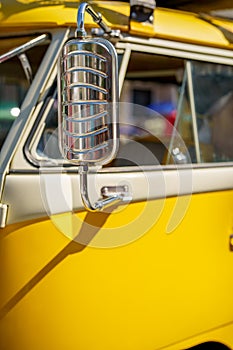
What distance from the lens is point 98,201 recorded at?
7.49ft

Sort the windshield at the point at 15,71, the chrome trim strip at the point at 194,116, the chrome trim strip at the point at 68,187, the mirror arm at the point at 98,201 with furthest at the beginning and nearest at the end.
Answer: the chrome trim strip at the point at 194,116
the windshield at the point at 15,71
the chrome trim strip at the point at 68,187
the mirror arm at the point at 98,201

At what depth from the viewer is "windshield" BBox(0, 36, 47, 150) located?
8.67ft

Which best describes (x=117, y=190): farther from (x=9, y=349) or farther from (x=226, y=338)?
(x=226, y=338)

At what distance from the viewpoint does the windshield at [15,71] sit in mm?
2641

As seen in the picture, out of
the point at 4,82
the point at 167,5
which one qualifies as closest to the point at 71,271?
the point at 4,82

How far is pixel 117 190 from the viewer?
244cm

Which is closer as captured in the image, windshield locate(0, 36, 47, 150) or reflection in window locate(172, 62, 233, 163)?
windshield locate(0, 36, 47, 150)

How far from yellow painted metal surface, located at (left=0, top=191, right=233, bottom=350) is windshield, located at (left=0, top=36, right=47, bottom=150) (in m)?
0.64

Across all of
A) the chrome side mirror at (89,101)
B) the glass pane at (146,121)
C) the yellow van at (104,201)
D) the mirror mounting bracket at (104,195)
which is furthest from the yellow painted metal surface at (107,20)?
the mirror mounting bracket at (104,195)

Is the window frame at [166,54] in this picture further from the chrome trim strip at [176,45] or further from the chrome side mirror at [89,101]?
the chrome side mirror at [89,101]

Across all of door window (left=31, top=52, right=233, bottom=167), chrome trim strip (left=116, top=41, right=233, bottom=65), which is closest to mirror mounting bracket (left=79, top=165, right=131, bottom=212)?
door window (left=31, top=52, right=233, bottom=167)

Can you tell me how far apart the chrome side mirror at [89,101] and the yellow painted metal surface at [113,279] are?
473mm

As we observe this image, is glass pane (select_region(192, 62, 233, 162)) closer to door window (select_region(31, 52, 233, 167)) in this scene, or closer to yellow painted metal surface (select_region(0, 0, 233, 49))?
door window (select_region(31, 52, 233, 167))

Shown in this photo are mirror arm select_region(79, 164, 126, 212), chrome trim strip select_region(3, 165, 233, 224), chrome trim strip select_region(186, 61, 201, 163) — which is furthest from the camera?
chrome trim strip select_region(186, 61, 201, 163)
